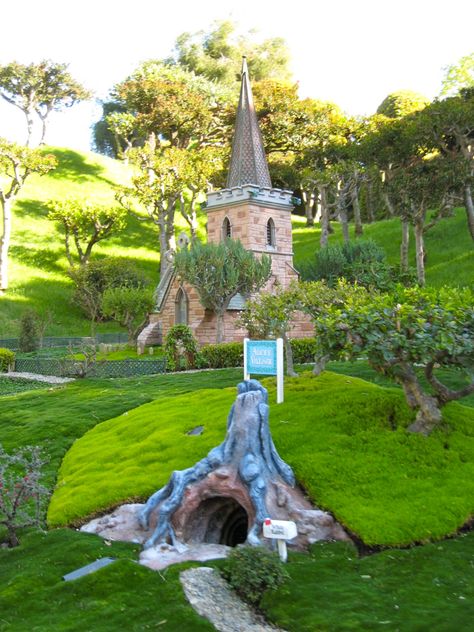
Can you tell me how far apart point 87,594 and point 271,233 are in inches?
1152

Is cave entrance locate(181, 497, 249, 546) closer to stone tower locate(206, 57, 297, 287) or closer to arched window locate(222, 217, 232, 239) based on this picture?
stone tower locate(206, 57, 297, 287)

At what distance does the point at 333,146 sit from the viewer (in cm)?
5181

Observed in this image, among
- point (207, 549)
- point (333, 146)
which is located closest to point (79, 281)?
point (333, 146)

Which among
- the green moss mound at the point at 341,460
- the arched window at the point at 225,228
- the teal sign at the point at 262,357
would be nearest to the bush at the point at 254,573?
the green moss mound at the point at 341,460

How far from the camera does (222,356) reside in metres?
28.6

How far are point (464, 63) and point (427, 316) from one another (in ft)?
165

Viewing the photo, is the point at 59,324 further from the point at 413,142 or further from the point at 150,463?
the point at 150,463

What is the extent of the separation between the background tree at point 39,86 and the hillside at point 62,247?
22.3ft

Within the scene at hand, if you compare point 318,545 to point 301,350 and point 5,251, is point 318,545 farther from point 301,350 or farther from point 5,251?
point 5,251

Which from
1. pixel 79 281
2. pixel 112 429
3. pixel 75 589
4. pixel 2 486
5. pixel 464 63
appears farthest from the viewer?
pixel 464 63

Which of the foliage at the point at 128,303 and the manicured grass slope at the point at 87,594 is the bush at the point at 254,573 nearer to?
the manicured grass slope at the point at 87,594

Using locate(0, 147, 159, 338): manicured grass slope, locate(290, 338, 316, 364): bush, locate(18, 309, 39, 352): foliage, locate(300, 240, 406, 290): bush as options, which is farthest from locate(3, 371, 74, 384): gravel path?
locate(300, 240, 406, 290): bush

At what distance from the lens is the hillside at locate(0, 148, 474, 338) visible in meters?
48.9

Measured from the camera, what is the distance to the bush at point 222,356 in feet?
93.3
